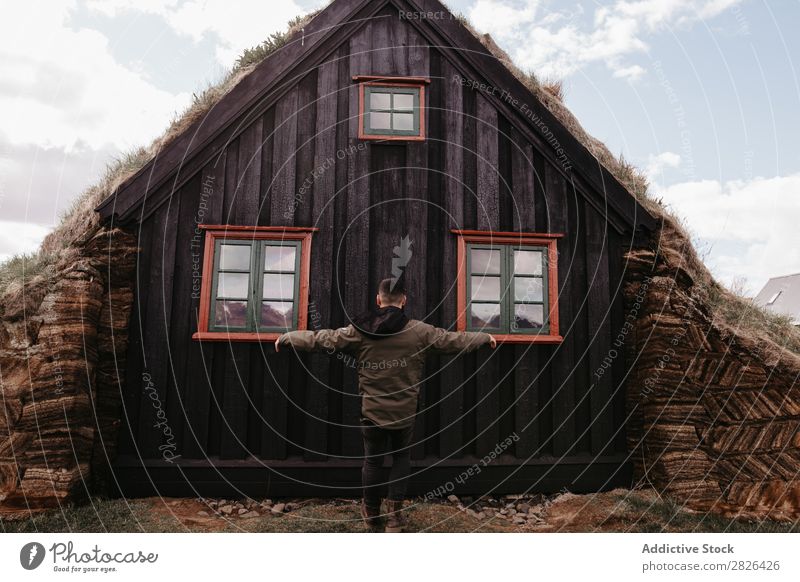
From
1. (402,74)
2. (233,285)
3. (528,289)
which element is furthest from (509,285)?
(233,285)

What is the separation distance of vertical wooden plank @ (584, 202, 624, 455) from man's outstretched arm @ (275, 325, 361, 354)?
11.4 ft

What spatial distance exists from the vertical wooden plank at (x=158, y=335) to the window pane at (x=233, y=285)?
0.60 meters

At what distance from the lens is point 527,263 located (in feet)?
21.9

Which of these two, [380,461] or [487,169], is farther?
[487,169]

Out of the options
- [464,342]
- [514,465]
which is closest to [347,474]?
[514,465]

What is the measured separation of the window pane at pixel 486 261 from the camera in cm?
658

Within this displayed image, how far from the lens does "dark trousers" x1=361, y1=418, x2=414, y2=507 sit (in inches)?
180

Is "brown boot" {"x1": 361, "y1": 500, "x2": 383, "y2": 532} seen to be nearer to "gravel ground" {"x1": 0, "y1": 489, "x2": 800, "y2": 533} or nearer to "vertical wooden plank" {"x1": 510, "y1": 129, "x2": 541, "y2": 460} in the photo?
"gravel ground" {"x1": 0, "y1": 489, "x2": 800, "y2": 533}

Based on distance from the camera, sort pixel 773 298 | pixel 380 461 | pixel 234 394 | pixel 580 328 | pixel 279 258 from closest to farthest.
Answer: pixel 380 461 < pixel 234 394 < pixel 279 258 < pixel 580 328 < pixel 773 298

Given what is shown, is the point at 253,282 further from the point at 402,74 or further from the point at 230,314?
the point at 402,74

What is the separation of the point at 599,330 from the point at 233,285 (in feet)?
15.3

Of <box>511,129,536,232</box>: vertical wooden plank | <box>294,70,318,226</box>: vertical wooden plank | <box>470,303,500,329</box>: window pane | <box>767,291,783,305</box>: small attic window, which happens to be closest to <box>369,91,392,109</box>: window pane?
<box>294,70,318,226</box>: vertical wooden plank

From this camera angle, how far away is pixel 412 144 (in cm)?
673
